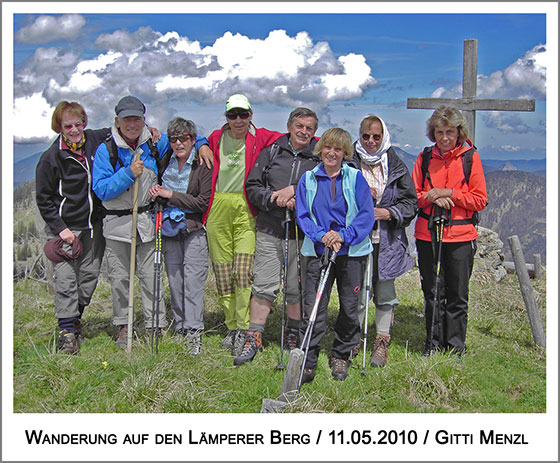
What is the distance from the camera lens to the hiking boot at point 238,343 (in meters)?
6.67

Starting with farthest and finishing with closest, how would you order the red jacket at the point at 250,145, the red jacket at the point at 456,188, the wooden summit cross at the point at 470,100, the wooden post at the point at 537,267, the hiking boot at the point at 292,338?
the wooden post at the point at 537,267 < the wooden summit cross at the point at 470,100 < the hiking boot at the point at 292,338 < the red jacket at the point at 250,145 < the red jacket at the point at 456,188

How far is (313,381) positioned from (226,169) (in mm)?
2601

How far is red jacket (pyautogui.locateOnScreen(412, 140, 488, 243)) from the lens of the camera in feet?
20.0

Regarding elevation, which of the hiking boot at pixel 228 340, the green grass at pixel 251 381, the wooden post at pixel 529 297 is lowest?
the green grass at pixel 251 381

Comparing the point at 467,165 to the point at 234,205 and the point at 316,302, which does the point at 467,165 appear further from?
the point at 234,205

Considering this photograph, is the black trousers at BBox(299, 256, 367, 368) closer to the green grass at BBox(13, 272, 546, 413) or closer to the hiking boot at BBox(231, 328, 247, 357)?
the green grass at BBox(13, 272, 546, 413)

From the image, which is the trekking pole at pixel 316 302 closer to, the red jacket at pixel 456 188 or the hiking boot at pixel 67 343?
the red jacket at pixel 456 188

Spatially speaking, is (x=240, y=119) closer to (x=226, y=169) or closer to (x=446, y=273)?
(x=226, y=169)

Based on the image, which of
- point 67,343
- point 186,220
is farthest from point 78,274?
point 186,220

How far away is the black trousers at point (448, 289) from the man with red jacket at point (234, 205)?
6.75ft

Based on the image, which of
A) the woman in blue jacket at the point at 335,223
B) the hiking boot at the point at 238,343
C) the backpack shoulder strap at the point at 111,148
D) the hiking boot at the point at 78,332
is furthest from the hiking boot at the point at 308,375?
the backpack shoulder strap at the point at 111,148

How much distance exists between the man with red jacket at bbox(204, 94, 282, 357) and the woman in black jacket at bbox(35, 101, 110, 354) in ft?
4.66

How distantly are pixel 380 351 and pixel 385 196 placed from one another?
1860 mm

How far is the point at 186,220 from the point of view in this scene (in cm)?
651
